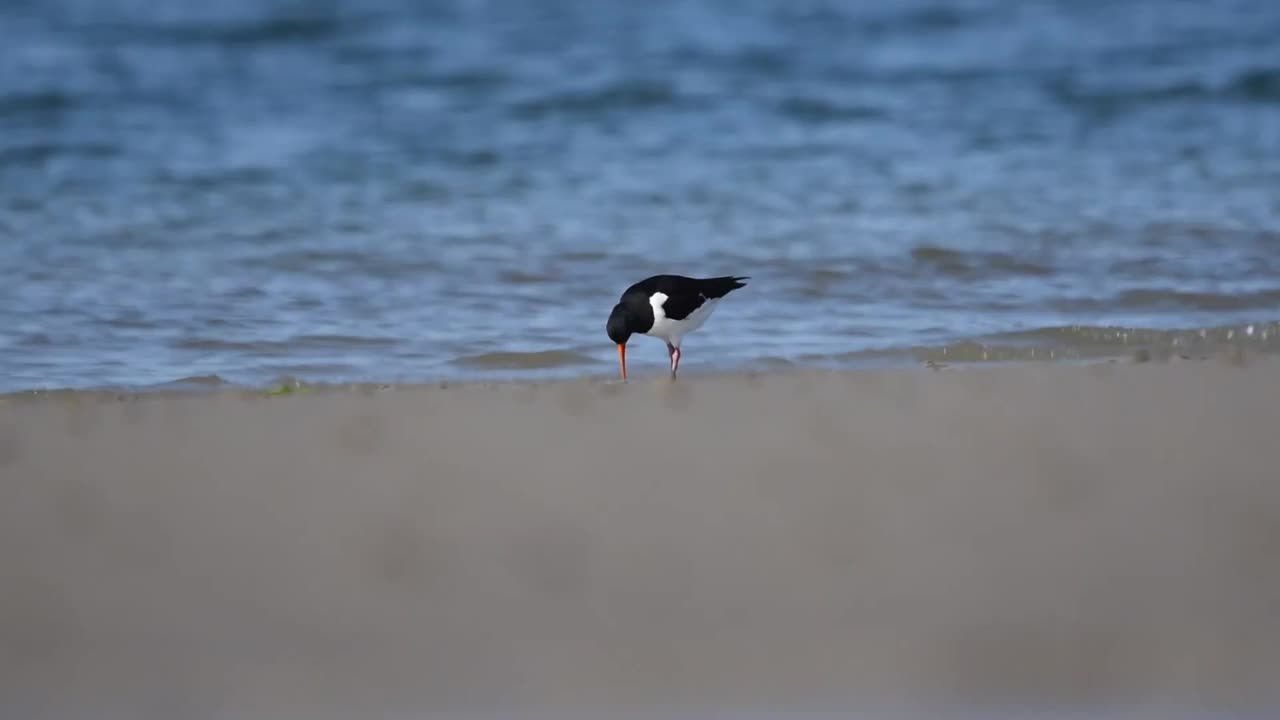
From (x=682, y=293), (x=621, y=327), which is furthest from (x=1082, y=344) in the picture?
(x=621, y=327)

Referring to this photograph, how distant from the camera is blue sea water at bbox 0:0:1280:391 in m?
6.72

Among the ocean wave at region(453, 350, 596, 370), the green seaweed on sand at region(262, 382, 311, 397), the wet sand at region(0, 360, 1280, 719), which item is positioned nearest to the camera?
the wet sand at region(0, 360, 1280, 719)

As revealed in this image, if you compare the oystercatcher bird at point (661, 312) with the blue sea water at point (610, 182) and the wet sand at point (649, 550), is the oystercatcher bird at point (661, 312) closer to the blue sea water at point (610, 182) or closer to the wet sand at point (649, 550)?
the blue sea water at point (610, 182)

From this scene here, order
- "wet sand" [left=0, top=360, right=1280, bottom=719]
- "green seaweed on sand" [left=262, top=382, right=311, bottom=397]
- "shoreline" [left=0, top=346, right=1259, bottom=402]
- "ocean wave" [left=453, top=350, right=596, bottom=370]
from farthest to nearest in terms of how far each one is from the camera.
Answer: "ocean wave" [left=453, top=350, right=596, bottom=370]
"shoreline" [left=0, top=346, right=1259, bottom=402]
"green seaweed on sand" [left=262, top=382, right=311, bottom=397]
"wet sand" [left=0, top=360, right=1280, bottom=719]

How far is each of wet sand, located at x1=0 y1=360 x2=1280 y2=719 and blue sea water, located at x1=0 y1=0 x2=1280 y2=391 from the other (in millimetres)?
1508

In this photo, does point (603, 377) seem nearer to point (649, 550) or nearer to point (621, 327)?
point (621, 327)

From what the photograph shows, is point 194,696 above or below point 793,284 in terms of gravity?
below

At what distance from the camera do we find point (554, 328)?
6.91 meters

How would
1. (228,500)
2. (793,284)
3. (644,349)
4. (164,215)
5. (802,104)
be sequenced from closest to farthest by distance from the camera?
(228,500)
(644,349)
(793,284)
(164,215)
(802,104)

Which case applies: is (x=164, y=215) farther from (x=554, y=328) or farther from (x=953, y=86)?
(x=953, y=86)

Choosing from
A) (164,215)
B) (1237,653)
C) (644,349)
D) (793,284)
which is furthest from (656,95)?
(1237,653)

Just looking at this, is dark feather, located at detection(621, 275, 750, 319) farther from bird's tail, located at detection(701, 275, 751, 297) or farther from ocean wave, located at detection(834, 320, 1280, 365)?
ocean wave, located at detection(834, 320, 1280, 365)

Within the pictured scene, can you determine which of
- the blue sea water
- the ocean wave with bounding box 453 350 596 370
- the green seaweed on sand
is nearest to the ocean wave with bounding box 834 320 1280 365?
the blue sea water

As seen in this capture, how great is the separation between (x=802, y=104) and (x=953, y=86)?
1.59 m
